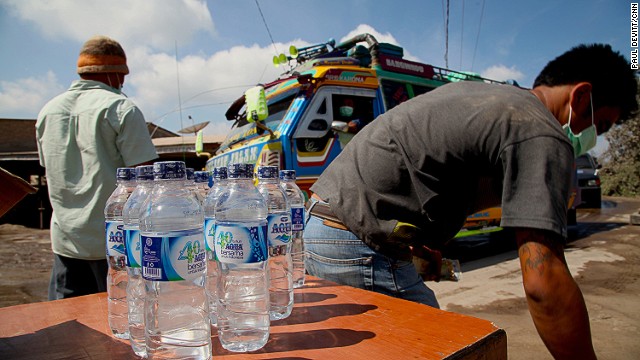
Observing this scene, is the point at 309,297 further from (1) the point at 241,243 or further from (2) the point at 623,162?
(2) the point at 623,162

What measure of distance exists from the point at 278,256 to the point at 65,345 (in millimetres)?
815

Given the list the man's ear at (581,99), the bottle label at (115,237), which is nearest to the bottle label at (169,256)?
the bottle label at (115,237)

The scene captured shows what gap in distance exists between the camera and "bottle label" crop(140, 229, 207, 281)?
1036mm

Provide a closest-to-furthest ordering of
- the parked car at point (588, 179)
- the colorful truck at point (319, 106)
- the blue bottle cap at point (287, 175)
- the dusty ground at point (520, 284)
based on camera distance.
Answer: the blue bottle cap at point (287, 175) < the dusty ground at point (520, 284) < the colorful truck at point (319, 106) < the parked car at point (588, 179)

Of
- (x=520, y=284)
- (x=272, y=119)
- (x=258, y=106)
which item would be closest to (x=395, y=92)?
(x=272, y=119)

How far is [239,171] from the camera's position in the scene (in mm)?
1312

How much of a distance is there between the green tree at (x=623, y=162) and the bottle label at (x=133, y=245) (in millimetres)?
24628

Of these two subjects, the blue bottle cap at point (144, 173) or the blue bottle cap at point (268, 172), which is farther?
the blue bottle cap at point (268, 172)

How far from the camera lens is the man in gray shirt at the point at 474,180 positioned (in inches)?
51.8

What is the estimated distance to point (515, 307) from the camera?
4586 millimetres

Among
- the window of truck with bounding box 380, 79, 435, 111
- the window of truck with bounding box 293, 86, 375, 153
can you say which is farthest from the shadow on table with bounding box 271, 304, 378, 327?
the window of truck with bounding box 380, 79, 435, 111

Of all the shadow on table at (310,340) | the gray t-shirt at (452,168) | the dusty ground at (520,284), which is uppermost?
the gray t-shirt at (452,168)

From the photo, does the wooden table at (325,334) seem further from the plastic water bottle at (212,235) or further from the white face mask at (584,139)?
the white face mask at (584,139)

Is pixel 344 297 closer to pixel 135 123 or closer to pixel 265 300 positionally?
pixel 265 300
